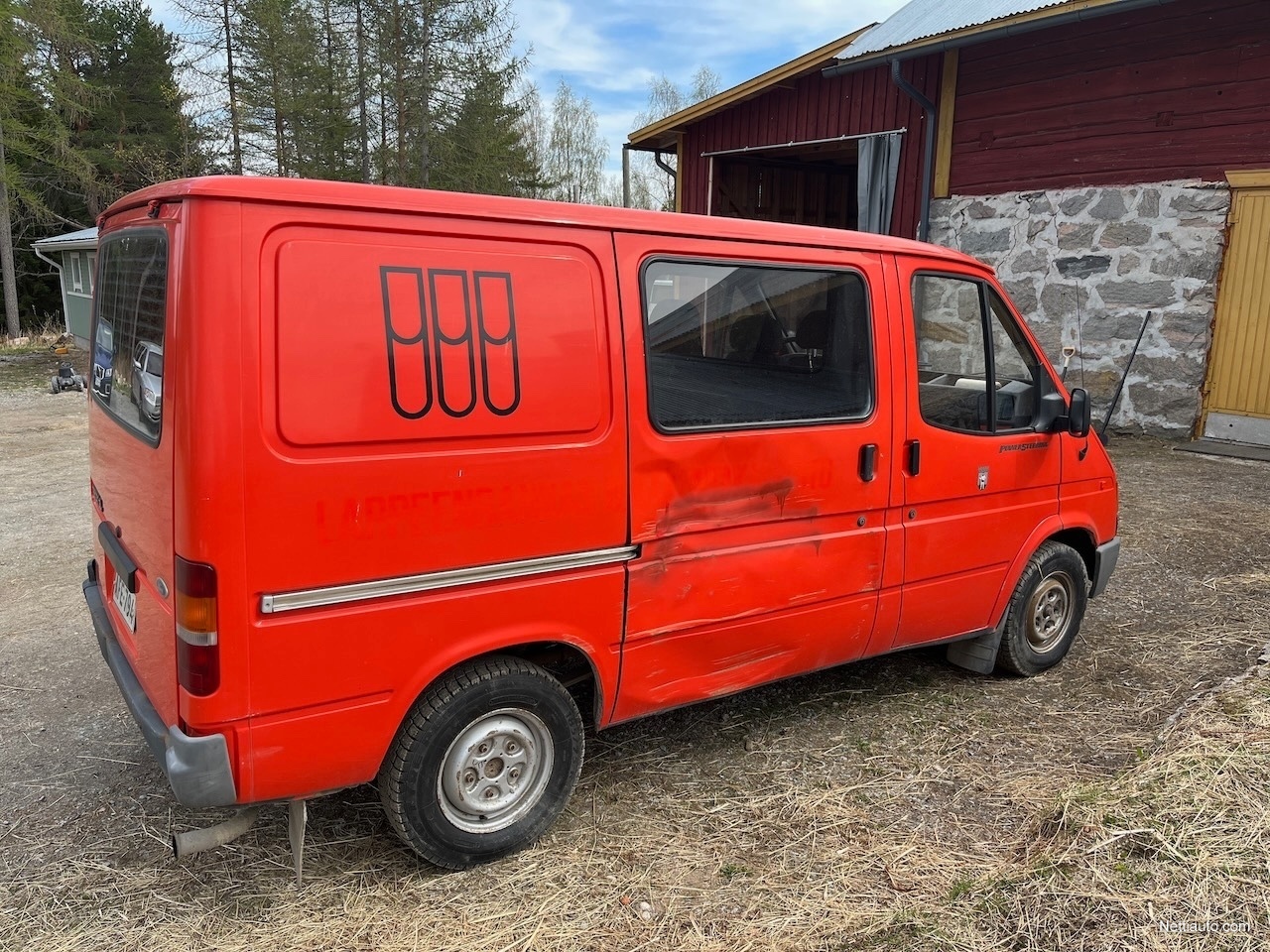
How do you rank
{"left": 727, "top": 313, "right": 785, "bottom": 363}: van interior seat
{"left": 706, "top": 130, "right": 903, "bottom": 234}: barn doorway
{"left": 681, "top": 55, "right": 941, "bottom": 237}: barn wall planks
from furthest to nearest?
1. {"left": 706, "top": 130, "right": 903, "bottom": 234}: barn doorway
2. {"left": 681, "top": 55, "right": 941, "bottom": 237}: barn wall planks
3. {"left": 727, "top": 313, "right": 785, "bottom": 363}: van interior seat

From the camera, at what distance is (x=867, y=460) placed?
11.1 feet


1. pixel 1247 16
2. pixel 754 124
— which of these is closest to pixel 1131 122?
pixel 1247 16

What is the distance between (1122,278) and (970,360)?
694 cm

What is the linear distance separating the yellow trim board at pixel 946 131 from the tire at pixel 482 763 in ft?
32.5

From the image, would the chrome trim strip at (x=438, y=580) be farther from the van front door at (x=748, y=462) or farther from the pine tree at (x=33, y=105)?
the pine tree at (x=33, y=105)

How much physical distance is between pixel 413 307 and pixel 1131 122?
9.33 m

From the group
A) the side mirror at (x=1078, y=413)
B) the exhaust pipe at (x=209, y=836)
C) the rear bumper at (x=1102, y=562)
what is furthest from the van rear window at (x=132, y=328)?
the rear bumper at (x=1102, y=562)

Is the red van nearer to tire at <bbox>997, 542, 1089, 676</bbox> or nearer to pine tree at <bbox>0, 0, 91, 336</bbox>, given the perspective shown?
tire at <bbox>997, 542, 1089, 676</bbox>

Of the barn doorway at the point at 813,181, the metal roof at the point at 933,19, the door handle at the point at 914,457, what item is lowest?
the door handle at the point at 914,457

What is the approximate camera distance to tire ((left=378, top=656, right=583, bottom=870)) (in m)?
2.63

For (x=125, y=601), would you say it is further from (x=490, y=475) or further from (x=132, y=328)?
(x=490, y=475)

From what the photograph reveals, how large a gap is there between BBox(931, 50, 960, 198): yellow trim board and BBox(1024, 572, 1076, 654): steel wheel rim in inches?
311

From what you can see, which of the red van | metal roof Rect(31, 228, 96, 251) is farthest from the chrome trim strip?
metal roof Rect(31, 228, 96, 251)

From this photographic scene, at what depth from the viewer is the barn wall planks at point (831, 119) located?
11.3m
